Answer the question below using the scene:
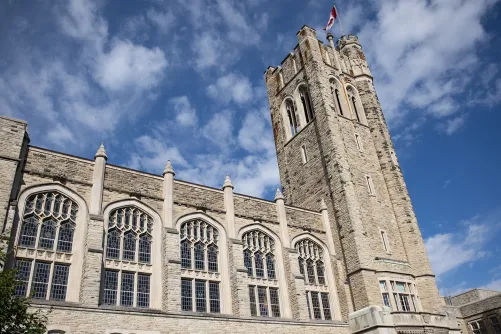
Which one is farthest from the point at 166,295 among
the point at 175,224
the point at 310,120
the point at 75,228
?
the point at 310,120

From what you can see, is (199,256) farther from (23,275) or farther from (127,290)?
(23,275)

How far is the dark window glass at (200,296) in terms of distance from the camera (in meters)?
21.0

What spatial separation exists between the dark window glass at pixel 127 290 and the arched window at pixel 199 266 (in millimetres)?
2494

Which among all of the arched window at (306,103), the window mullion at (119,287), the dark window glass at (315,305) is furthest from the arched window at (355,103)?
the window mullion at (119,287)

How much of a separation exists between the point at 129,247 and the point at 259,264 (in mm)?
7606

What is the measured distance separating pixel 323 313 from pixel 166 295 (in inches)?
394

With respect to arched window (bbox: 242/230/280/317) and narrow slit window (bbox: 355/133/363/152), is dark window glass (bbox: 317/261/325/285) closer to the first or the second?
arched window (bbox: 242/230/280/317)

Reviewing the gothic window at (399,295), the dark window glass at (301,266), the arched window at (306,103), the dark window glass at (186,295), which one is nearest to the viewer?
the dark window glass at (186,295)

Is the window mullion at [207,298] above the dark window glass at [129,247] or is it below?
below

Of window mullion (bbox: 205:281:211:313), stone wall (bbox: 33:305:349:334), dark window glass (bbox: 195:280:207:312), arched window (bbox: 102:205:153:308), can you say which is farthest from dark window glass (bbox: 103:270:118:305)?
window mullion (bbox: 205:281:211:313)

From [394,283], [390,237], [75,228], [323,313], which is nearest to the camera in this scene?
[75,228]

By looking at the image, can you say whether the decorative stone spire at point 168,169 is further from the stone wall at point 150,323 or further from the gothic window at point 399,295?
the gothic window at point 399,295

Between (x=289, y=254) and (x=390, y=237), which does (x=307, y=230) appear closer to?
(x=289, y=254)

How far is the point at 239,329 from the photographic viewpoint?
20.7 m
